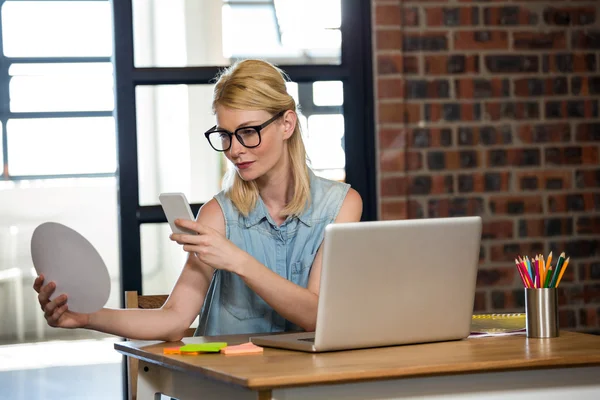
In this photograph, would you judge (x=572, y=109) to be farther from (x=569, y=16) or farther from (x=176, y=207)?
(x=176, y=207)

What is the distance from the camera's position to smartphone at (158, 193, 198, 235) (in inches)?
73.6

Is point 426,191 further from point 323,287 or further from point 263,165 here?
point 323,287

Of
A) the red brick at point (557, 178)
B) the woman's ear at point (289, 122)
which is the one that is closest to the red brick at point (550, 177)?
the red brick at point (557, 178)

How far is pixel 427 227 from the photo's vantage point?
175cm

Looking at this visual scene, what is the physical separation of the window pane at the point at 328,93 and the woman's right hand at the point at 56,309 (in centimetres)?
186

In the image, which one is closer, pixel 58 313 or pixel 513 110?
pixel 58 313

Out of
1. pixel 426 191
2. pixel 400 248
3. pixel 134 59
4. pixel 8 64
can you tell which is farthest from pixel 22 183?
pixel 400 248

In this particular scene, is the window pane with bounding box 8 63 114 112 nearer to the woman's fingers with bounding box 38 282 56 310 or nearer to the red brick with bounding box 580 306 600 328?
the red brick with bounding box 580 306 600 328

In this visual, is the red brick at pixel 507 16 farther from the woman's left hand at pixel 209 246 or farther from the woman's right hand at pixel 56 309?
the woman's right hand at pixel 56 309

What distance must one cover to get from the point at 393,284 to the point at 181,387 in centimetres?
45

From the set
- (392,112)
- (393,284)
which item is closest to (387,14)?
(392,112)

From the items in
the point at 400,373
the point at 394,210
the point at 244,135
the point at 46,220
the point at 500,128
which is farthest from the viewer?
the point at 46,220

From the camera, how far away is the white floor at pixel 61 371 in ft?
17.6

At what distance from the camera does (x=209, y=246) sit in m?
1.93
